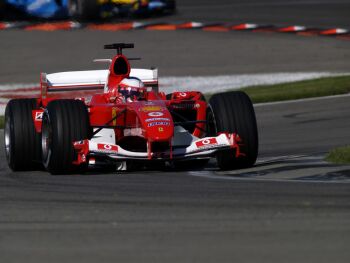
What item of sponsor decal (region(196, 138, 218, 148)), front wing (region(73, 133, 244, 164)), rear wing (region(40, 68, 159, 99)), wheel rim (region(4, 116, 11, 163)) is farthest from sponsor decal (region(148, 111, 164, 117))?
rear wing (region(40, 68, 159, 99))

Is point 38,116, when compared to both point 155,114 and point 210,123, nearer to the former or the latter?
point 155,114

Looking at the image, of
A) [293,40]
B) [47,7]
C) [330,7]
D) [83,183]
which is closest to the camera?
[83,183]

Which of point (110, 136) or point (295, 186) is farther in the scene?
point (110, 136)

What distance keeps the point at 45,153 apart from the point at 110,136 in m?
0.72

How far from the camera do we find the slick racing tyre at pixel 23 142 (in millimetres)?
13133

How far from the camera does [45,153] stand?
42.1ft

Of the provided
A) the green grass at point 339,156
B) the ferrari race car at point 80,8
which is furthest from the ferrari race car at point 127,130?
the ferrari race car at point 80,8

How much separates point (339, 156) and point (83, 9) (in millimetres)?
23107

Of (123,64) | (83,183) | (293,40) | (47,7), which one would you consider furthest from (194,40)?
(83,183)

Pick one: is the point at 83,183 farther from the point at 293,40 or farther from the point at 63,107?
the point at 293,40

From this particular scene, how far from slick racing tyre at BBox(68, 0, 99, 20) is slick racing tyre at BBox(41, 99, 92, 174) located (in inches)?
895

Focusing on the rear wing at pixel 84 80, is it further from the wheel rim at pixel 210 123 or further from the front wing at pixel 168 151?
the front wing at pixel 168 151

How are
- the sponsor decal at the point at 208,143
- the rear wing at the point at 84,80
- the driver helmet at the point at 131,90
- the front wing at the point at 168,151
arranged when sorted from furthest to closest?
the rear wing at the point at 84,80, the driver helmet at the point at 131,90, the sponsor decal at the point at 208,143, the front wing at the point at 168,151

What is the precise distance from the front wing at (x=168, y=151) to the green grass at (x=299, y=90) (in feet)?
27.7
